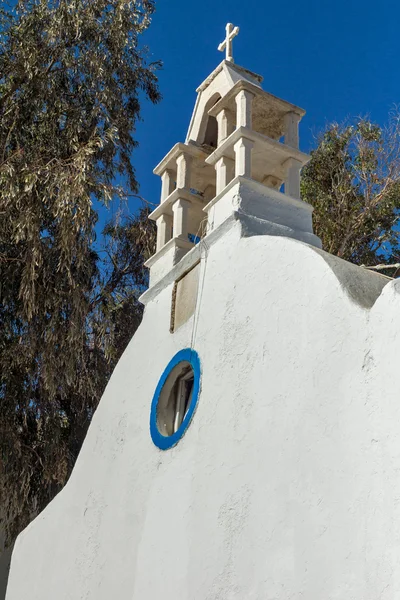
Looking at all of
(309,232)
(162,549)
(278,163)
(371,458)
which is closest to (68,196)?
(278,163)

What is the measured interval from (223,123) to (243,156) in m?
0.72

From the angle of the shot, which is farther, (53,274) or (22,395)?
(22,395)

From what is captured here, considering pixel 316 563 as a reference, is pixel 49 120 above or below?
above

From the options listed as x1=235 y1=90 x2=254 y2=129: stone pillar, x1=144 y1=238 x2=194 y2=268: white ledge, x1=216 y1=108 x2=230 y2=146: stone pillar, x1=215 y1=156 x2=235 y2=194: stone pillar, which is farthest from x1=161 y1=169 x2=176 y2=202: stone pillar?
x1=235 y1=90 x2=254 y2=129: stone pillar

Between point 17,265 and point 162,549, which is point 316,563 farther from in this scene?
point 17,265

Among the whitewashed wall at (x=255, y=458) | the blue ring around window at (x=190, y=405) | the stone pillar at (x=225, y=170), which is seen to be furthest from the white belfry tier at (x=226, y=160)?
the blue ring around window at (x=190, y=405)

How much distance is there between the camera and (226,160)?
640 centimetres

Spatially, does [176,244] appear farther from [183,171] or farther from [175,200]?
[183,171]

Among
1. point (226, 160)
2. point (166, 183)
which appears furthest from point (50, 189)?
point (226, 160)

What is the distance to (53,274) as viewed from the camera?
32.8 feet

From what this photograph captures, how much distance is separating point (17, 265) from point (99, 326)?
2.23 meters

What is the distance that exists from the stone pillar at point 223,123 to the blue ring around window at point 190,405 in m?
2.00

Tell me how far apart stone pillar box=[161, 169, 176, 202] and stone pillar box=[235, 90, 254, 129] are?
1206 millimetres

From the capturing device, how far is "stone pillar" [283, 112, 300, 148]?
263 inches
